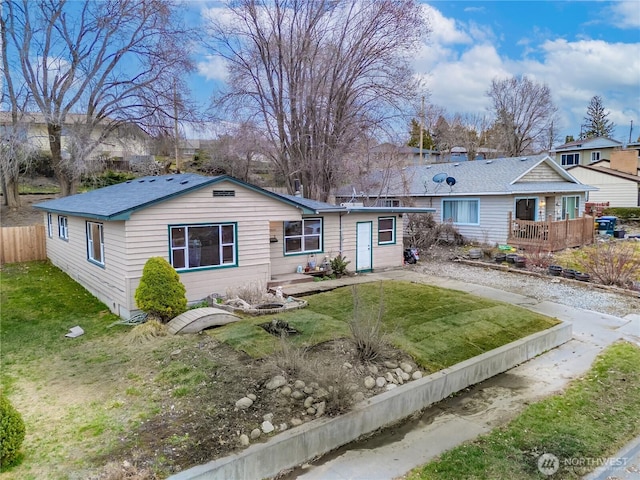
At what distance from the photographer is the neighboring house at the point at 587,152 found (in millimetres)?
41656

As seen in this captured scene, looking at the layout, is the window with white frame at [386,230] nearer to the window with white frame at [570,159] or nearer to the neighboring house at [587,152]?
the neighboring house at [587,152]

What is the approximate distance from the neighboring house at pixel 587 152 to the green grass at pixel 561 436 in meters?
40.0

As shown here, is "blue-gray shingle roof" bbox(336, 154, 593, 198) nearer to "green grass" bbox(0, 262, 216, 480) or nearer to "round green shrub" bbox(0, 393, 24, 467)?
"green grass" bbox(0, 262, 216, 480)

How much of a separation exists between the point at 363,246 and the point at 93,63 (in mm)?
16251

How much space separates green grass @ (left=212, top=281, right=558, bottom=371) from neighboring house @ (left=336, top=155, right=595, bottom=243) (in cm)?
1032

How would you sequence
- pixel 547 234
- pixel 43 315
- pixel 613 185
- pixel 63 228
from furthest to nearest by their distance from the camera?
pixel 613 185
pixel 547 234
pixel 63 228
pixel 43 315

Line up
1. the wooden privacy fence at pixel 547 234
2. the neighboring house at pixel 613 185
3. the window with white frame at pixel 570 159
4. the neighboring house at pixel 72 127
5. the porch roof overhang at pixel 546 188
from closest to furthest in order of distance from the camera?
1. the wooden privacy fence at pixel 547 234
2. the porch roof overhang at pixel 546 188
3. the neighboring house at pixel 72 127
4. the neighboring house at pixel 613 185
5. the window with white frame at pixel 570 159

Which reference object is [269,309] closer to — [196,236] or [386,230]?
[196,236]

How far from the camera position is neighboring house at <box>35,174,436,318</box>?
10.0m

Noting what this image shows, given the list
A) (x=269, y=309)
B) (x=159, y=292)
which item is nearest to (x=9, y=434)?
(x=159, y=292)

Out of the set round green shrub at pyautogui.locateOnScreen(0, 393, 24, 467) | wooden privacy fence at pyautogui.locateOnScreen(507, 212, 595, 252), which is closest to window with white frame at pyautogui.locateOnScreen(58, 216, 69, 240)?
round green shrub at pyautogui.locateOnScreen(0, 393, 24, 467)

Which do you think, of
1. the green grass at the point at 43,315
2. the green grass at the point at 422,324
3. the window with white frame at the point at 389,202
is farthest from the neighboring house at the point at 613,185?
the green grass at the point at 43,315

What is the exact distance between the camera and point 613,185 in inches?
1298

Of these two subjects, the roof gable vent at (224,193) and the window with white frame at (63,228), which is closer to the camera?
the roof gable vent at (224,193)
